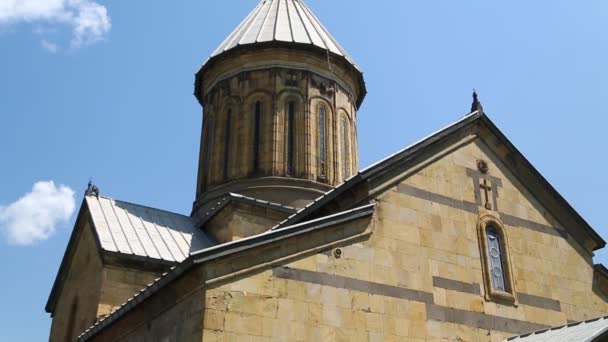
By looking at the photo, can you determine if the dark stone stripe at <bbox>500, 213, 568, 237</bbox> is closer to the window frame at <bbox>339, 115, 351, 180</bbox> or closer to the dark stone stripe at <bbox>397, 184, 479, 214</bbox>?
the dark stone stripe at <bbox>397, 184, 479, 214</bbox>

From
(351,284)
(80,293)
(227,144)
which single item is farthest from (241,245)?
(227,144)

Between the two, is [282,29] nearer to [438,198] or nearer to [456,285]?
[438,198]

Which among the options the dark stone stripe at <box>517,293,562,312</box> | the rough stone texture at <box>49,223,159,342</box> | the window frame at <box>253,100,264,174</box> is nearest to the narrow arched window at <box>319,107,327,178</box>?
the window frame at <box>253,100,264,174</box>

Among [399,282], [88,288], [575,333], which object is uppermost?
[88,288]

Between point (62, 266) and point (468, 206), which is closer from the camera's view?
point (468, 206)

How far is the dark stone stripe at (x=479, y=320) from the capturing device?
25.8 ft

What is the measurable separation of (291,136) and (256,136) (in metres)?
0.83

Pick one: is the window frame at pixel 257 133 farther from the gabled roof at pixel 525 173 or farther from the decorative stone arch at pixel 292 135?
the gabled roof at pixel 525 173

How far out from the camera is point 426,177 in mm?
8859

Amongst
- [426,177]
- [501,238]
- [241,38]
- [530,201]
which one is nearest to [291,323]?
[426,177]

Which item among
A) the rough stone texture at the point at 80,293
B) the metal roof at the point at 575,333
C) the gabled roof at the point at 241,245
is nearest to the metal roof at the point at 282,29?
the rough stone texture at the point at 80,293

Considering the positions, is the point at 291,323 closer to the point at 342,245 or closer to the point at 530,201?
the point at 342,245

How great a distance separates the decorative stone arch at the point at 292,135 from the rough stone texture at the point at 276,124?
0.02 meters

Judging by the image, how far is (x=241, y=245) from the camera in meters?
6.79
